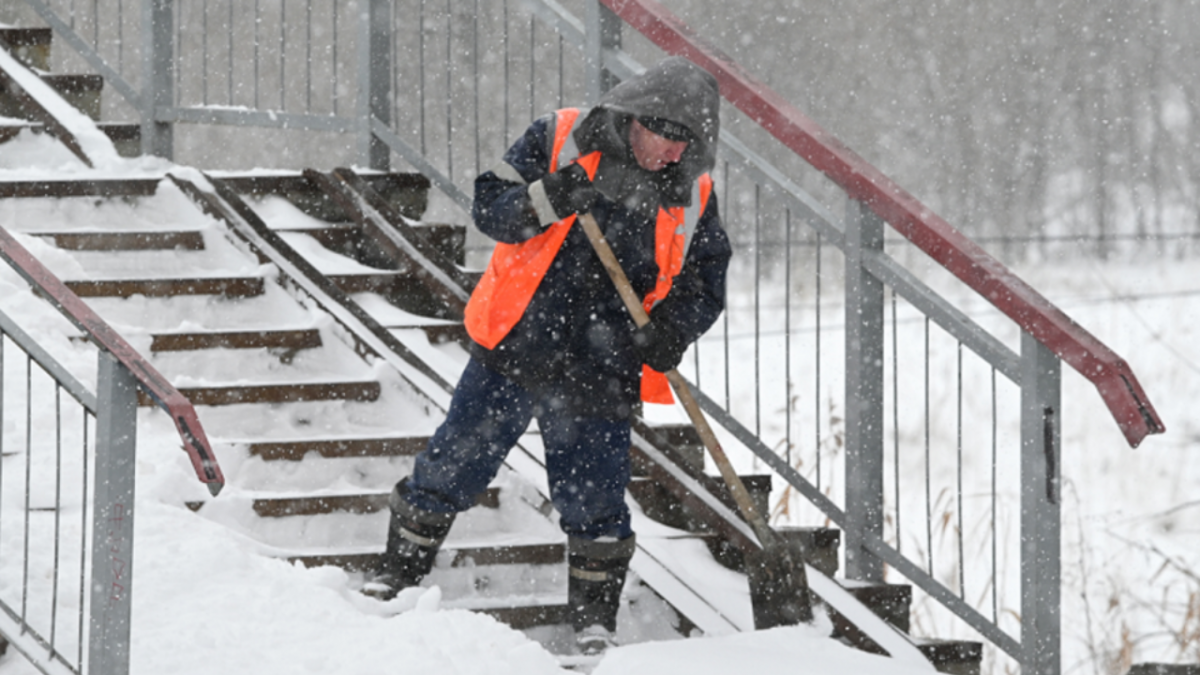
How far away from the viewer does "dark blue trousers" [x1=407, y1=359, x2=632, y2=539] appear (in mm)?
3957

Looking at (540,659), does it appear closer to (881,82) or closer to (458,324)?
(458,324)

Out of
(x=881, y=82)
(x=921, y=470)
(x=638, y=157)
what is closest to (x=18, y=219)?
(x=638, y=157)

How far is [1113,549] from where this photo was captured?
33.7ft

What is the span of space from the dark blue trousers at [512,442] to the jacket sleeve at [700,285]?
326 millimetres

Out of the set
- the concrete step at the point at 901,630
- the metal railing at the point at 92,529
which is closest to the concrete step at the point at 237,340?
the metal railing at the point at 92,529

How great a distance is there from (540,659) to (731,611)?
2.81 feet

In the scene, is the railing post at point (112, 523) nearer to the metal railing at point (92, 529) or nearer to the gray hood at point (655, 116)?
the metal railing at point (92, 529)

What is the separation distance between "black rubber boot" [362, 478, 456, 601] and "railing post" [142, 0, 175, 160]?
10.00ft

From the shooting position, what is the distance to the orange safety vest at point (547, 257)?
3857mm

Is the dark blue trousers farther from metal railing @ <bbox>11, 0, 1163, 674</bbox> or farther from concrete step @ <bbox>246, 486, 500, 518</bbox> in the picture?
metal railing @ <bbox>11, 0, 1163, 674</bbox>

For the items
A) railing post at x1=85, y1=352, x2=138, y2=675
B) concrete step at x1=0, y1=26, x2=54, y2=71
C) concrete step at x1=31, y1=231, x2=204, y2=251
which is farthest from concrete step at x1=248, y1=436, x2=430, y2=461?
concrete step at x1=0, y1=26, x2=54, y2=71

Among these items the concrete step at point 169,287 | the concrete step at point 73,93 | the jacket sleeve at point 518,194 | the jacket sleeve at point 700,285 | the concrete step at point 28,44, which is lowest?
the concrete step at point 169,287

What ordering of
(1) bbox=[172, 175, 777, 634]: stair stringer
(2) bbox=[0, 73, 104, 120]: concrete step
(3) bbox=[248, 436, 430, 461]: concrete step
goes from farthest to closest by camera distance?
(2) bbox=[0, 73, 104, 120]: concrete step → (3) bbox=[248, 436, 430, 461]: concrete step → (1) bbox=[172, 175, 777, 634]: stair stringer

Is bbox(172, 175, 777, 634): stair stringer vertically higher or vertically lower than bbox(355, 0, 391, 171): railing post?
lower
